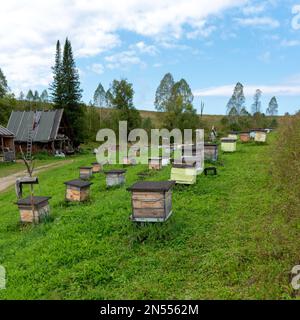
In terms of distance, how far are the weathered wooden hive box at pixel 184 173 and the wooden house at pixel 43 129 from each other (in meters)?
31.3

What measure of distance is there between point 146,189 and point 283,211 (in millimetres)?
4082

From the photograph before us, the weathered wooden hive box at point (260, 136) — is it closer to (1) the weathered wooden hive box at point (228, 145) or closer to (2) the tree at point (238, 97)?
(1) the weathered wooden hive box at point (228, 145)

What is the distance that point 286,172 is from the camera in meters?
13.0

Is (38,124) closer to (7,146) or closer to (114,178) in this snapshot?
(7,146)

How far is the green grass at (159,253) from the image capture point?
6.82 meters

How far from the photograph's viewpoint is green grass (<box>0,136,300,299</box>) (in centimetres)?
682

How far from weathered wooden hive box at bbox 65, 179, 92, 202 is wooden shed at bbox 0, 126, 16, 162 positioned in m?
25.5

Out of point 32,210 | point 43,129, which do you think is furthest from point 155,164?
point 43,129

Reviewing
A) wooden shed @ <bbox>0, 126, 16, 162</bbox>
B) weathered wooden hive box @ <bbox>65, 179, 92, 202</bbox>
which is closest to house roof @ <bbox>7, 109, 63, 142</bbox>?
wooden shed @ <bbox>0, 126, 16, 162</bbox>

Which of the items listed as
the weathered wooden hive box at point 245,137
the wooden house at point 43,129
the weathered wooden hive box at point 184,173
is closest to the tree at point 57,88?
the wooden house at point 43,129

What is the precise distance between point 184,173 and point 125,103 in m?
37.8

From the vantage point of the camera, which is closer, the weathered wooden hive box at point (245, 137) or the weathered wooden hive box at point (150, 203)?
the weathered wooden hive box at point (150, 203)

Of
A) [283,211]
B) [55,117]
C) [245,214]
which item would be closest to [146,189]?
[245,214]
